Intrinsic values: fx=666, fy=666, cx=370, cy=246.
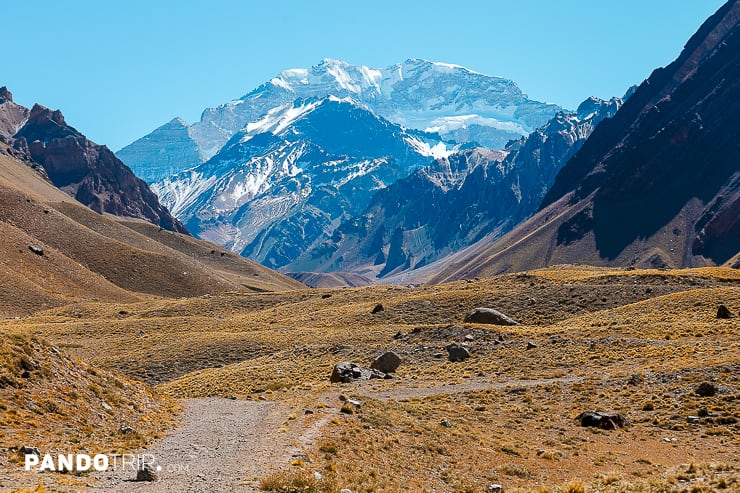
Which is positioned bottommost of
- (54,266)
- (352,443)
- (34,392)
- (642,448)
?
(642,448)

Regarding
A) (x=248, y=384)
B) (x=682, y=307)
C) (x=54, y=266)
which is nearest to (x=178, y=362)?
(x=248, y=384)

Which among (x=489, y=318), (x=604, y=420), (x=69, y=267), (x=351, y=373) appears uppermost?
(x=69, y=267)

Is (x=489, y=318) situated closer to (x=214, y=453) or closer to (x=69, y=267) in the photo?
(x=214, y=453)

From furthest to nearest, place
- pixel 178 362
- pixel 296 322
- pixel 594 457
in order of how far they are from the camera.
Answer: pixel 296 322, pixel 178 362, pixel 594 457

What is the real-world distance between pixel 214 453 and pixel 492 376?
26.3 metres

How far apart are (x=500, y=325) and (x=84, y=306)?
237 feet

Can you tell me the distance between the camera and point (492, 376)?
46.8 m

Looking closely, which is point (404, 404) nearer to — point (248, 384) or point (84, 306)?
point (248, 384)

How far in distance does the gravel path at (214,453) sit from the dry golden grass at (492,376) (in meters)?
1.20

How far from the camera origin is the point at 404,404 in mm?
36844

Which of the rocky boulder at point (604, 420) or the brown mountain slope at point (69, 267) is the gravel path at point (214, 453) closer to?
the rocky boulder at point (604, 420)

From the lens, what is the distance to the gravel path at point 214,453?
812 inches

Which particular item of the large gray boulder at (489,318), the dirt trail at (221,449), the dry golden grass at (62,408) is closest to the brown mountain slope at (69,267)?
the large gray boulder at (489,318)

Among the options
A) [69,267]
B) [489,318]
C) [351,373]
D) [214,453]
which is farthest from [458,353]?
[69,267]
